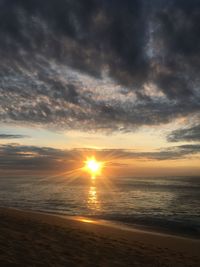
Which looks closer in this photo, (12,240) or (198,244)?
(12,240)

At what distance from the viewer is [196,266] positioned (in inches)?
476

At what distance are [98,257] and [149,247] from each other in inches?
174

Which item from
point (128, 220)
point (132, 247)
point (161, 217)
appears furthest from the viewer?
point (161, 217)

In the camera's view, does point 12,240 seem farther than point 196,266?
Yes

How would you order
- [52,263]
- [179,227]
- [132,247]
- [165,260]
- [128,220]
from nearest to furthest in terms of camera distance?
[52,263] → [165,260] → [132,247] → [179,227] → [128,220]

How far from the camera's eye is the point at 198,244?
17.5 meters

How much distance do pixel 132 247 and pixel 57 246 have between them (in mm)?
4106

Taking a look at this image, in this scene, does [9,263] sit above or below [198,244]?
above

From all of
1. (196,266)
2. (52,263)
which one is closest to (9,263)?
(52,263)

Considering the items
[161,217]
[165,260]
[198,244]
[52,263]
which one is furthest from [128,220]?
[52,263]

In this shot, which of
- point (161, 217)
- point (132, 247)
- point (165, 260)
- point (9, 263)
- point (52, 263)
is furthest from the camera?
point (161, 217)

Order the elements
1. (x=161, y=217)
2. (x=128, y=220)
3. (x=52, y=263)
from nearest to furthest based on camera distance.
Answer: (x=52, y=263)
(x=128, y=220)
(x=161, y=217)

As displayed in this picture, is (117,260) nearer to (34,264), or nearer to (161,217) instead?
(34,264)

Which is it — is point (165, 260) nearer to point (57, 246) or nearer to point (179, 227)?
point (57, 246)
